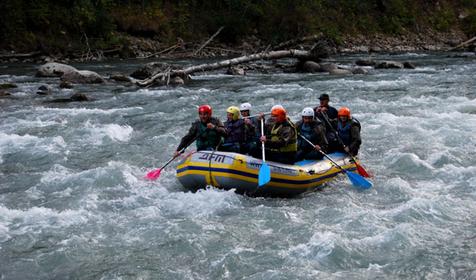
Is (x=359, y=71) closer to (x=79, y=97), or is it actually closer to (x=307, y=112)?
(x=79, y=97)

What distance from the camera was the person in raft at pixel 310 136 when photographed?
863 centimetres

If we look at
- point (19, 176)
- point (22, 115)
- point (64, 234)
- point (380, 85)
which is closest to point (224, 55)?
point (380, 85)

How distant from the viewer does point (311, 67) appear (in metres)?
21.9

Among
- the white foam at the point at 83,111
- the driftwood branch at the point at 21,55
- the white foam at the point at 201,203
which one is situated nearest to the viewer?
the white foam at the point at 201,203

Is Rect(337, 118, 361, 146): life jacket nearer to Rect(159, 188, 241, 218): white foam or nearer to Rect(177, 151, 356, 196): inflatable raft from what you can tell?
Rect(177, 151, 356, 196): inflatable raft

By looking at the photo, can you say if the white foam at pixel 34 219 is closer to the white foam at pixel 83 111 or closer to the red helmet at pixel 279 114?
the red helmet at pixel 279 114

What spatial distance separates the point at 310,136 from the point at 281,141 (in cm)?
94

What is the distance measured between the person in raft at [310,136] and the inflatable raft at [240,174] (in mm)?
665

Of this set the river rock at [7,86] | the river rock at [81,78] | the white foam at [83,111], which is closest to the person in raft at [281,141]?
the white foam at [83,111]

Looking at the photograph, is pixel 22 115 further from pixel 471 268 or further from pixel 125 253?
pixel 471 268

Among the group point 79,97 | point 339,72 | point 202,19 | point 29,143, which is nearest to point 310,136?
point 29,143

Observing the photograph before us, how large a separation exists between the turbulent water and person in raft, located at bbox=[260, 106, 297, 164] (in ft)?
2.17

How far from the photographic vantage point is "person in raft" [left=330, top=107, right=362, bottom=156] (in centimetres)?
897

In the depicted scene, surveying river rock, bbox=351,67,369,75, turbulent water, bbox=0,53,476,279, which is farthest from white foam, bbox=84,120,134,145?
river rock, bbox=351,67,369,75
